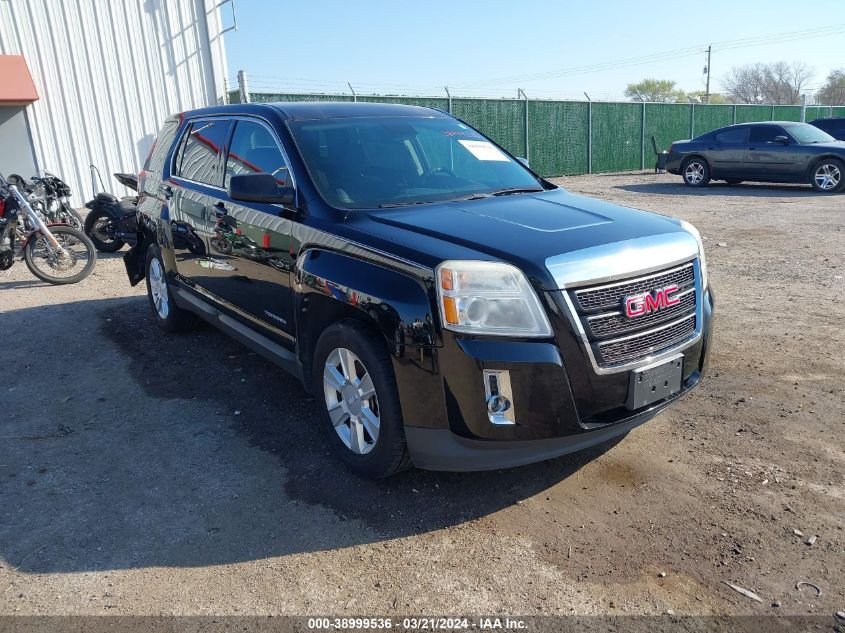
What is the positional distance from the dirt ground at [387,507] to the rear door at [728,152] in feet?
40.3

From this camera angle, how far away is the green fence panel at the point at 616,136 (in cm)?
2267

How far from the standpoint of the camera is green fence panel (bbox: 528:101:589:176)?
20.8m

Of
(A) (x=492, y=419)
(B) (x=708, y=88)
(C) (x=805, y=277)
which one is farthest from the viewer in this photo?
(B) (x=708, y=88)

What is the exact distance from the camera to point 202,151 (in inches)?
203

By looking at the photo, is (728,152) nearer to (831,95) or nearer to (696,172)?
(696,172)

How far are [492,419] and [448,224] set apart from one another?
1.02 metres

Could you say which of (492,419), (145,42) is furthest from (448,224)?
(145,42)

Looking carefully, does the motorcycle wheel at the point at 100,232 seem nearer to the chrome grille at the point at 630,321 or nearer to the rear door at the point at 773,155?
the chrome grille at the point at 630,321

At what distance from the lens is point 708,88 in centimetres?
6950

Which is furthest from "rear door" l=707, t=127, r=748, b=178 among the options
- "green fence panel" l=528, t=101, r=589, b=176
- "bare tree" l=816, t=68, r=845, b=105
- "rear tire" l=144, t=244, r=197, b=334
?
"bare tree" l=816, t=68, r=845, b=105

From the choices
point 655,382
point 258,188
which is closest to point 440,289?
point 655,382

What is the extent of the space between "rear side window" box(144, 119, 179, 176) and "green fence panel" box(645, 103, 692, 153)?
2138 cm

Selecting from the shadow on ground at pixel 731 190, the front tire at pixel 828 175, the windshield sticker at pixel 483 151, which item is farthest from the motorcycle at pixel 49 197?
the front tire at pixel 828 175

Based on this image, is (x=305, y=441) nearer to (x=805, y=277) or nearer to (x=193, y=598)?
(x=193, y=598)
